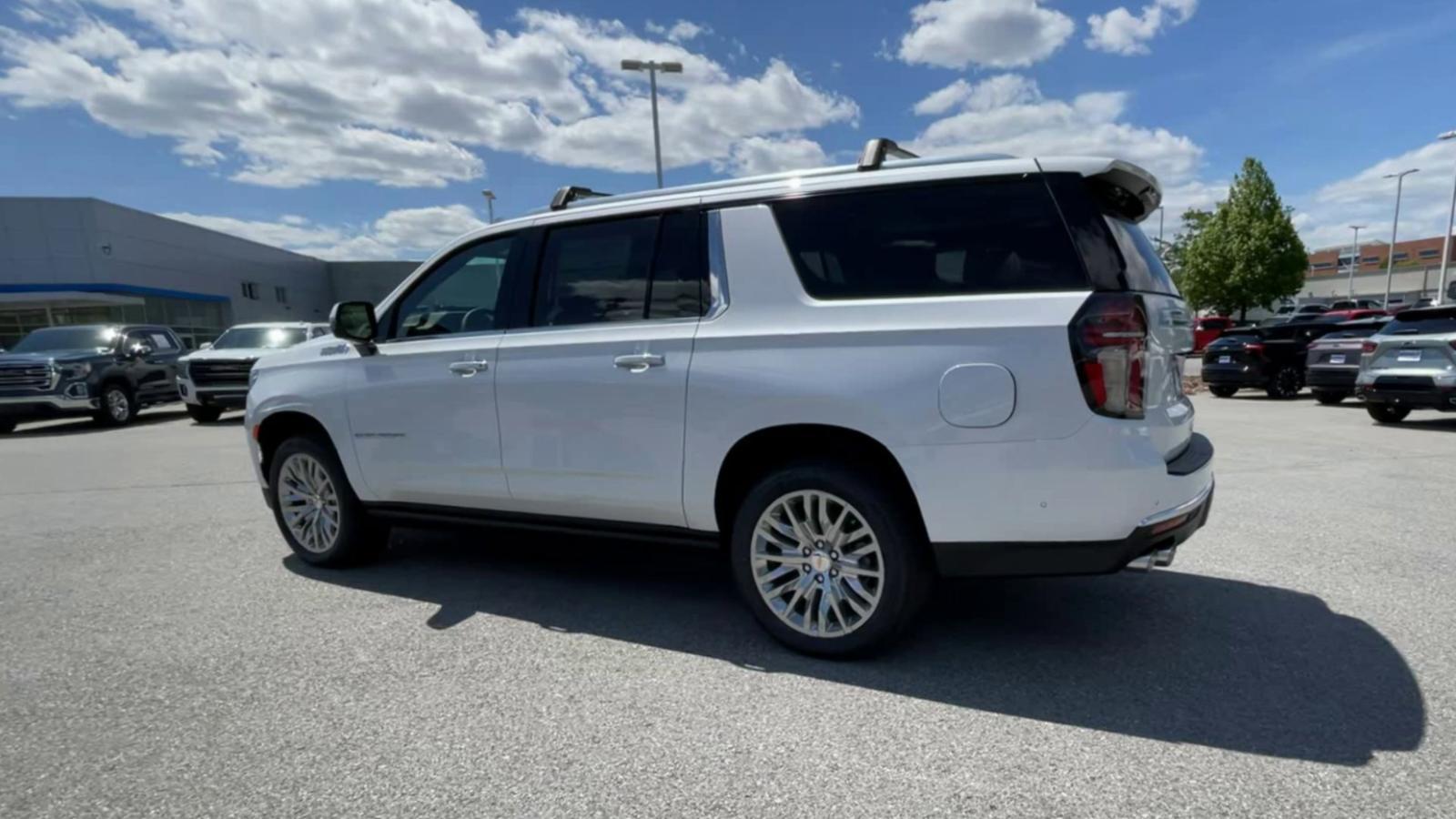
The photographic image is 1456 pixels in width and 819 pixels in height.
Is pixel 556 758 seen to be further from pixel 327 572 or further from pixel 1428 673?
pixel 1428 673

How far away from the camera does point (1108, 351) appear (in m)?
2.66

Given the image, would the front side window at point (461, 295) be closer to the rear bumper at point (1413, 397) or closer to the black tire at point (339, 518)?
the black tire at point (339, 518)

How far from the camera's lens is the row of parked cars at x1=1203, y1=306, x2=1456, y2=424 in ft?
31.3

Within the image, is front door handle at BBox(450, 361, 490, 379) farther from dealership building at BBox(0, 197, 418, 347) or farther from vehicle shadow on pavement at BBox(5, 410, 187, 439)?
dealership building at BBox(0, 197, 418, 347)

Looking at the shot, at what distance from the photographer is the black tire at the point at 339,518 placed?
14.8ft

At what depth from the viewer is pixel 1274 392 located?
1477 cm

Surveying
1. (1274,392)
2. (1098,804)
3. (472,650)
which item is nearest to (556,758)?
(472,650)

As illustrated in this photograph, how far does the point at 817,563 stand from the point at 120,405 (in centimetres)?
1613

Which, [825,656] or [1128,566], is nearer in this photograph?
[1128,566]

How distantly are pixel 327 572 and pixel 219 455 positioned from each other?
6529 mm

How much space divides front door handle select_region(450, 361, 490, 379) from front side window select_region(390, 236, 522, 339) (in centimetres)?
22

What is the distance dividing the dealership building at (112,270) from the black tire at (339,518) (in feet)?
110

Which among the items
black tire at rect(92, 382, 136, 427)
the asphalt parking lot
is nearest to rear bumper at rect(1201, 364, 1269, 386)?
the asphalt parking lot

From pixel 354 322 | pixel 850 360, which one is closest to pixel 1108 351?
pixel 850 360
